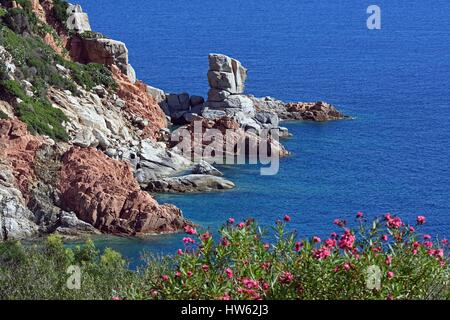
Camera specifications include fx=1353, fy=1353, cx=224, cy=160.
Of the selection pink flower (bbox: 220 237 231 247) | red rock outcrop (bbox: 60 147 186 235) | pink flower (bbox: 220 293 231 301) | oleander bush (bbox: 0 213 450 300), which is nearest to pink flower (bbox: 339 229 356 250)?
oleander bush (bbox: 0 213 450 300)

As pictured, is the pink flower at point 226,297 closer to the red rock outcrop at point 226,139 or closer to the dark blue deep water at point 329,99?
the dark blue deep water at point 329,99

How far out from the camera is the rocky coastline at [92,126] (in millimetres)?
63781

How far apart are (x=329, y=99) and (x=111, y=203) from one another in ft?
186

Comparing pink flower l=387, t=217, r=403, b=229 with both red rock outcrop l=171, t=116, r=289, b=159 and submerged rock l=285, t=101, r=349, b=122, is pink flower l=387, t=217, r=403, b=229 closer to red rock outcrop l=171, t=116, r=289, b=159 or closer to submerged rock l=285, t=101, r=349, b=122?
red rock outcrop l=171, t=116, r=289, b=159

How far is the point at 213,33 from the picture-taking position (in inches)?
6964

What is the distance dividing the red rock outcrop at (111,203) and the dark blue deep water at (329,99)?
1.32 meters

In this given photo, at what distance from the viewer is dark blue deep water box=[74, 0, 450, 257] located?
73188 millimetres

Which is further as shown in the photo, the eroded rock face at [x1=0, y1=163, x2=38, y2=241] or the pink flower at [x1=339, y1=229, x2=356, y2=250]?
the eroded rock face at [x1=0, y1=163, x2=38, y2=241]

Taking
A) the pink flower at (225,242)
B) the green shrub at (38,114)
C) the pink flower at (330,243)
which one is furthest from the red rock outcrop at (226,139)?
the pink flower at (330,243)

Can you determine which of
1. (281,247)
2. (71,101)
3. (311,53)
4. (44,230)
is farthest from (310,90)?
(281,247)

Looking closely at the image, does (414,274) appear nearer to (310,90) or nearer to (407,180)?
(407,180)

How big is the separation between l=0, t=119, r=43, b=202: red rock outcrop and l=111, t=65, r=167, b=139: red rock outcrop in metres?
17.7

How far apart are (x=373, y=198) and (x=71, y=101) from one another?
19.2 m

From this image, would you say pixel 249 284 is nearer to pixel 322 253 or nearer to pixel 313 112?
pixel 322 253
